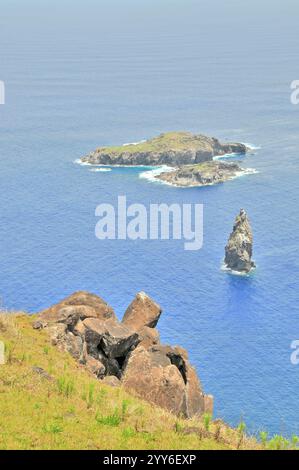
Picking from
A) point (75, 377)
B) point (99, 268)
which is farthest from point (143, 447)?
point (99, 268)

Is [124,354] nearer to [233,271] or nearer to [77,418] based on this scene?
[77,418]

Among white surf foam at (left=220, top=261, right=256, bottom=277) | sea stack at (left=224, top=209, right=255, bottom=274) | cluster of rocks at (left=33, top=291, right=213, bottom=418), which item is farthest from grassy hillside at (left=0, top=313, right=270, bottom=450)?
sea stack at (left=224, top=209, right=255, bottom=274)

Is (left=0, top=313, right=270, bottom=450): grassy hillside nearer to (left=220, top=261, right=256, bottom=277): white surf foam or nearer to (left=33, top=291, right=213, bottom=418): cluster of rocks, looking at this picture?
(left=33, top=291, right=213, bottom=418): cluster of rocks

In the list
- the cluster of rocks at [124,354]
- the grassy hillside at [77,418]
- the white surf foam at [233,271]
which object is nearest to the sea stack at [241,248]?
the white surf foam at [233,271]

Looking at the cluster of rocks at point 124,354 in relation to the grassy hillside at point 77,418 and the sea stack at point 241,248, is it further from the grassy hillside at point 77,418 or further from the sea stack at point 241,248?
the sea stack at point 241,248

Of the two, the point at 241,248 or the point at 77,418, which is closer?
the point at 77,418

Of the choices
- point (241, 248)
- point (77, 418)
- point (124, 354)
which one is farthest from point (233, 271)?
point (77, 418)

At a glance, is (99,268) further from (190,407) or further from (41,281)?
(190,407)
